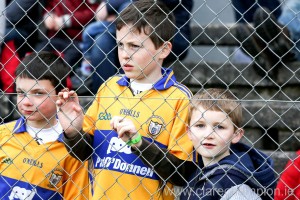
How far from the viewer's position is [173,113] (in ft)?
15.1

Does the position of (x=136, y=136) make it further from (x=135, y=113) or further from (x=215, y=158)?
(x=215, y=158)

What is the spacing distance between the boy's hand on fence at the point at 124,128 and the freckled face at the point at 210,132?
29 centimetres

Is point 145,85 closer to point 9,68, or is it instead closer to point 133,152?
point 133,152

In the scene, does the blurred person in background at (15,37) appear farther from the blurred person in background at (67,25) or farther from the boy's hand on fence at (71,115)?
the boy's hand on fence at (71,115)

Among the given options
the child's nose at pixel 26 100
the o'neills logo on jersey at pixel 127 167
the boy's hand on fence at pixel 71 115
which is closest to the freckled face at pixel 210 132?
the o'neills logo on jersey at pixel 127 167

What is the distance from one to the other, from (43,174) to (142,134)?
59 cm

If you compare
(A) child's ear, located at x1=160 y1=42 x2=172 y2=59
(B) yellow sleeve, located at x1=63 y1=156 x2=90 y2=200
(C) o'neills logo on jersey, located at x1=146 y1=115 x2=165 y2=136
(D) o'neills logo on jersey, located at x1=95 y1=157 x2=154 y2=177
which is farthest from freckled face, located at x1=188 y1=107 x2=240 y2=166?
(B) yellow sleeve, located at x1=63 y1=156 x2=90 y2=200

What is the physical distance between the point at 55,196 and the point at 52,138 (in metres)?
0.31

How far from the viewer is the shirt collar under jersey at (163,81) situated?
4.67 metres

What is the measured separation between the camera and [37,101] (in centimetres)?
491

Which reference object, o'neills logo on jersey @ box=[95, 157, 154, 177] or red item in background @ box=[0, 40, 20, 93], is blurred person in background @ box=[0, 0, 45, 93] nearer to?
red item in background @ box=[0, 40, 20, 93]

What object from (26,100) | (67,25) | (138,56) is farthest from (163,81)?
(67,25)

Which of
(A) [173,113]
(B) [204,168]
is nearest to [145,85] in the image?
(A) [173,113]
